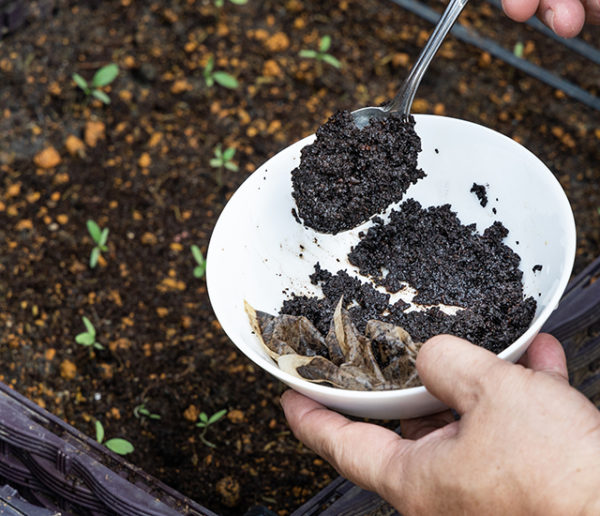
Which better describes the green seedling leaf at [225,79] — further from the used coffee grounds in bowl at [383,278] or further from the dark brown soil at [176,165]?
the used coffee grounds in bowl at [383,278]

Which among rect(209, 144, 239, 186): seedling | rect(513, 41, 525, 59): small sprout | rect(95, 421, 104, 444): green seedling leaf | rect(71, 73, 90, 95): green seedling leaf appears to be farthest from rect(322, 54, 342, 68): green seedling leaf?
rect(95, 421, 104, 444): green seedling leaf

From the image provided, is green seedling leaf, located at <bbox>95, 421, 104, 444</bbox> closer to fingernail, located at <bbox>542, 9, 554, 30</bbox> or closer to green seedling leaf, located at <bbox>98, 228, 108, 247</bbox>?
green seedling leaf, located at <bbox>98, 228, 108, 247</bbox>

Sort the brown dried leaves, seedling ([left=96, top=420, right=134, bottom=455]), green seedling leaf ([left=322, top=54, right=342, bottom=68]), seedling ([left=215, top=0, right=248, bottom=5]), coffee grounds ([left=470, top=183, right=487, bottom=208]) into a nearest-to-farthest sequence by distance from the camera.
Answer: the brown dried leaves, coffee grounds ([left=470, top=183, right=487, bottom=208]), seedling ([left=96, top=420, right=134, bottom=455]), green seedling leaf ([left=322, top=54, right=342, bottom=68]), seedling ([left=215, top=0, right=248, bottom=5])

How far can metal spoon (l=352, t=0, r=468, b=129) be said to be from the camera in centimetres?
138

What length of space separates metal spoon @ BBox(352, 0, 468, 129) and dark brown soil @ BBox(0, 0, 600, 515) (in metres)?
0.87

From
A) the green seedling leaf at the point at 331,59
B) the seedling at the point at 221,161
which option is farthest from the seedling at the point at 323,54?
the seedling at the point at 221,161

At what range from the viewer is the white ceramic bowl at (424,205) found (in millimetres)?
1310

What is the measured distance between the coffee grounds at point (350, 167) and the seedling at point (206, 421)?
73 cm

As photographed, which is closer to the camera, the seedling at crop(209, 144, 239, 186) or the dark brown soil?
the dark brown soil

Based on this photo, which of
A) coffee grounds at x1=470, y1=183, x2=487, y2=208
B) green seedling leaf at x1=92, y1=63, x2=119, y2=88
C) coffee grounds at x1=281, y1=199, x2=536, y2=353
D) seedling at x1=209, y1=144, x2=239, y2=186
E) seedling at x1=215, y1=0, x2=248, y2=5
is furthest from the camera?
seedling at x1=215, y1=0, x2=248, y2=5

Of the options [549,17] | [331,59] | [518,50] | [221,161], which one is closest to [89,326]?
[221,161]

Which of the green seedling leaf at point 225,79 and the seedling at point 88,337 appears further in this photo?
the green seedling leaf at point 225,79

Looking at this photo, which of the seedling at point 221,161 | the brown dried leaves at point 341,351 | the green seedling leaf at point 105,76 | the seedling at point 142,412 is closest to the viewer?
the brown dried leaves at point 341,351

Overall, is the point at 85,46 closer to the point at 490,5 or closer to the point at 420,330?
the point at 490,5
